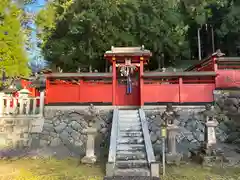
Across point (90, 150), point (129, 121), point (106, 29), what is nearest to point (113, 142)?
point (90, 150)

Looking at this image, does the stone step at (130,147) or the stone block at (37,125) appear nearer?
the stone step at (130,147)

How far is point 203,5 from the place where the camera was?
3089 centimetres

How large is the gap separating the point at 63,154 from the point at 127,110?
4097 mm

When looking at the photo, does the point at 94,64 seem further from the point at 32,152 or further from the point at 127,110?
the point at 32,152

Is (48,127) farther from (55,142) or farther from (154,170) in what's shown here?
(154,170)

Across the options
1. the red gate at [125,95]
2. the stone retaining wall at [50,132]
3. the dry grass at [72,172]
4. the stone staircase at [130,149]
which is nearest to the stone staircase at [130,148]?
the stone staircase at [130,149]

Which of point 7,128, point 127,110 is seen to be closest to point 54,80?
point 7,128

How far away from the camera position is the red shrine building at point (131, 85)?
603 inches

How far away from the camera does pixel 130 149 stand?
10742 millimetres

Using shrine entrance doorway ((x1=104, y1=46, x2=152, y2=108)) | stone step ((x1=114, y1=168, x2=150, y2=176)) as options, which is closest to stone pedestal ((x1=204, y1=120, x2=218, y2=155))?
stone step ((x1=114, y1=168, x2=150, y2=176))

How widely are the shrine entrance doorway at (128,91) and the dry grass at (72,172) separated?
5774 mm

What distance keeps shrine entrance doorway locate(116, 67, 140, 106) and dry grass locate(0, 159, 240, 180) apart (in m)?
5.77

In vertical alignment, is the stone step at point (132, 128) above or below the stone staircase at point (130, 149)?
above

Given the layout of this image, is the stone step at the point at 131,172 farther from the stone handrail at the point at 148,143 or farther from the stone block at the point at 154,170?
the stone handrail at the point at 148,143
